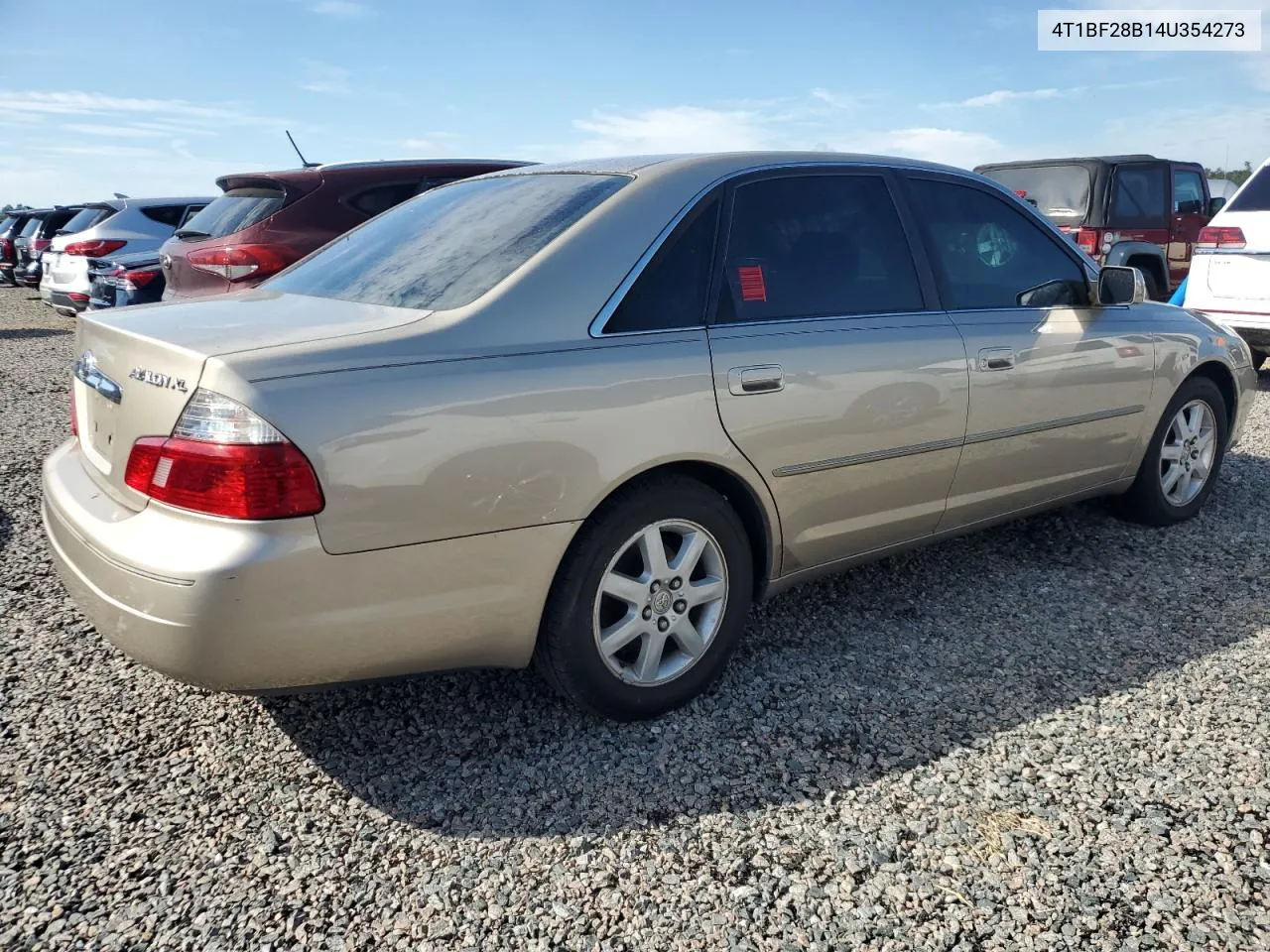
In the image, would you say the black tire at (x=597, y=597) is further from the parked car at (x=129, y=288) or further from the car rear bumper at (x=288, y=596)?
the parked car at (x=129, y=288)

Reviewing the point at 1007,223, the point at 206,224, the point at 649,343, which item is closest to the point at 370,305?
the point at 649,343

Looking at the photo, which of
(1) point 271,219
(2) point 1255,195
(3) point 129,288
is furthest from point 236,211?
(2) point 1255,195

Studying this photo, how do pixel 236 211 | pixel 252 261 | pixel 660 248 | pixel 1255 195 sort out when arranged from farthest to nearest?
pixel 1255 195, pixel 236 211, pixel 252 261, pixel 660 248

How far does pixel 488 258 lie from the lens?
2.69 m

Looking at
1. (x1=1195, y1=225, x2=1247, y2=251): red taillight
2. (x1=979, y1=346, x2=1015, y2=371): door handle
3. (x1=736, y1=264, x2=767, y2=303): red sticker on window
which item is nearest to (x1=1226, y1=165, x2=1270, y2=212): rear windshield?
(x1=1195, y1=225, x2=1247, y2=251): red taillight

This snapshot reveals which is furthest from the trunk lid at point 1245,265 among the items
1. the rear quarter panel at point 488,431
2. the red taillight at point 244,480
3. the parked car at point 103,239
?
the parked car at point 103,239

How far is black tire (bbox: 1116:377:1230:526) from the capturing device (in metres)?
4.34

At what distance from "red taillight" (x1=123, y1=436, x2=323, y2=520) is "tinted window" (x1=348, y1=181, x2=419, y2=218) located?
14.3 feet

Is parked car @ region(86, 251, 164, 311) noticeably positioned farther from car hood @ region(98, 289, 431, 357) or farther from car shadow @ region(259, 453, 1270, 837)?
car shadow @ region(259, 453, 1270, 837)

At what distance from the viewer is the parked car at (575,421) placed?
85.6 inches

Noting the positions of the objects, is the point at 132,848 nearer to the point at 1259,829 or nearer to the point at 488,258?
the point at 488,258

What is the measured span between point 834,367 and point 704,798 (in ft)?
4.28

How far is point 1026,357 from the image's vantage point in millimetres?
3551

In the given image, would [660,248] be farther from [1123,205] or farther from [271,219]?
[1123,205]
